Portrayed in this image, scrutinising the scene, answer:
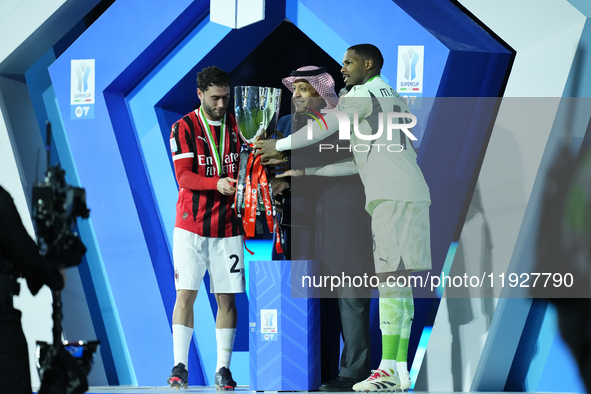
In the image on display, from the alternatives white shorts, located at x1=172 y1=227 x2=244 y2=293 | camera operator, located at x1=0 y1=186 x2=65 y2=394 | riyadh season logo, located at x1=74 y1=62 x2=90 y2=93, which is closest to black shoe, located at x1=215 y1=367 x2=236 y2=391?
white shorts, located at x1=172 y1=227 x2=244 y2=293

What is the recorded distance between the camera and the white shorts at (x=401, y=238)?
3.26 metres

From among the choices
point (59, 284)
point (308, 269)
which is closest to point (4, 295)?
point (59, 284)

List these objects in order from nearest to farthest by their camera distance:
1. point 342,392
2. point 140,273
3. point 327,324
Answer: point 342,392 < point 327,324 < point 140,273

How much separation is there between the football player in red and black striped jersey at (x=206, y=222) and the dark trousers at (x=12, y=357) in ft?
5.49

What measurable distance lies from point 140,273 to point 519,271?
7.63ft

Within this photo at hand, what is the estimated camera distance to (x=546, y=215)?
3518mm

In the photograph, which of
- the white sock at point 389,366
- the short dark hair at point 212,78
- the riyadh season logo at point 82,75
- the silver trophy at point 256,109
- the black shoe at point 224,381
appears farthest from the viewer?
the riyadh season logo at point 82,75

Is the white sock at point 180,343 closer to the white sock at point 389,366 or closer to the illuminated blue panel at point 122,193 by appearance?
the illuminated blue panel at point 122,193

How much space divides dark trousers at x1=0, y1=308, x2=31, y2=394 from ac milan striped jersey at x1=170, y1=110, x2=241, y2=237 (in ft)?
5.71

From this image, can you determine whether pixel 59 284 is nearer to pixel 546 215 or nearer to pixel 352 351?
pixel 352 351

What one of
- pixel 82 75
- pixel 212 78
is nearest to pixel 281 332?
pixel 212 78

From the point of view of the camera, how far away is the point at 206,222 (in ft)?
12.8

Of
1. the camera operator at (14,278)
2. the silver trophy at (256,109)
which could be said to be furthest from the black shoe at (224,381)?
the camera operator at (14,278)

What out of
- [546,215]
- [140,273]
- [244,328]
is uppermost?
[546,215]
